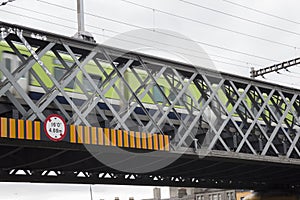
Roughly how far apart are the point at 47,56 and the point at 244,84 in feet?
24.1

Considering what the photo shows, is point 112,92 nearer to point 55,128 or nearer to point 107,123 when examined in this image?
point 107,123

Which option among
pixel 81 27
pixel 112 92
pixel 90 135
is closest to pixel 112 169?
pixel 112 92

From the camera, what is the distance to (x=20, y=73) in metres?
15.3

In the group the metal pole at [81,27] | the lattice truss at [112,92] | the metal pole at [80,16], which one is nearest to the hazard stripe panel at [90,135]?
the lattice truss at [112,92]

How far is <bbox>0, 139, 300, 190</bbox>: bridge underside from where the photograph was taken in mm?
16188

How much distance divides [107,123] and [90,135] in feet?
8.50

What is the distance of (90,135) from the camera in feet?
51.0

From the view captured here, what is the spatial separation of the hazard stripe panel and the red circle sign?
115 mm

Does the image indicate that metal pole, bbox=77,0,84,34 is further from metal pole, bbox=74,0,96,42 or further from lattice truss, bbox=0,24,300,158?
lattice truss, bbox=0,24,300,158

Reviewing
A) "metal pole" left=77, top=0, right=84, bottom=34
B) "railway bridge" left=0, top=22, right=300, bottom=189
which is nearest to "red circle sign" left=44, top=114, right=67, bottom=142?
"railway bridge" left=0, top=22, right=300, bottom=189

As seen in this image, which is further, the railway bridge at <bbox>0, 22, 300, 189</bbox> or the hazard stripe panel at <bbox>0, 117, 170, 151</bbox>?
the railway bridge at <bbox>0, 22, 300, 189</bbox>

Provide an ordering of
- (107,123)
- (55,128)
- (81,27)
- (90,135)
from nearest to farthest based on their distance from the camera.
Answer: (55,128), (90,135), (107,123), (81,27)

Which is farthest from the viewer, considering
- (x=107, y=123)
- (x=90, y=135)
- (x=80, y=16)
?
(x=80, y=16)

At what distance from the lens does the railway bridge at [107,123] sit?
50.2 ft
